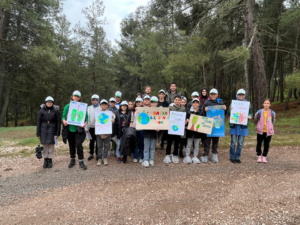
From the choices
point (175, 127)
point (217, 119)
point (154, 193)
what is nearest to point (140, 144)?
point (175, 127)

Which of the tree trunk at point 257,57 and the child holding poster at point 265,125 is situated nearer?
the child holding poster at point 265,125

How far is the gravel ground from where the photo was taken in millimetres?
2760

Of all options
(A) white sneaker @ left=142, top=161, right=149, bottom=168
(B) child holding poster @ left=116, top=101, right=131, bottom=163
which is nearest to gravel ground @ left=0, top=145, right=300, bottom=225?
(A) white sneaker @ left=142, top=161, right=149, bottom=168

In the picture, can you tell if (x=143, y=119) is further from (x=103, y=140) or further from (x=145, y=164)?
(x=103, y=140)

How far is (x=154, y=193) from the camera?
3449 mm

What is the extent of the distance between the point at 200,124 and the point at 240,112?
1.30m

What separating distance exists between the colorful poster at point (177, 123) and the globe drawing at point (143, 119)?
741 mm

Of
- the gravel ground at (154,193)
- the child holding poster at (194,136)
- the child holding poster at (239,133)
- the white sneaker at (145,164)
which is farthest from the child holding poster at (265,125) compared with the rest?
the white sneaker at (145,164)

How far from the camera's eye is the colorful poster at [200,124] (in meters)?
4.98

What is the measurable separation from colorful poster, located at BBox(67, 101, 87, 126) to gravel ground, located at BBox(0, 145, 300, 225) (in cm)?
134

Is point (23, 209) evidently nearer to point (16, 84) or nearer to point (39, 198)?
point (39, 198)

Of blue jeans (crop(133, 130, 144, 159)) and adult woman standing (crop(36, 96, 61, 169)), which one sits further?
blue jeans (crop(133, 130, 144, 159))

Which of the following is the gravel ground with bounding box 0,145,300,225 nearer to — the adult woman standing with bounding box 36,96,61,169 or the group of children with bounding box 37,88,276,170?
the group of children with bounding box 37,88,276,170

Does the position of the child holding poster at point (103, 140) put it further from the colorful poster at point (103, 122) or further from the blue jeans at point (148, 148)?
the blue jeans at point (148, 148)
